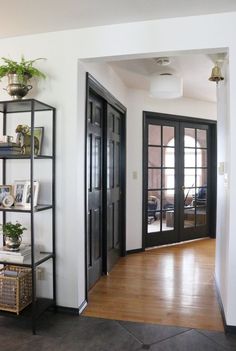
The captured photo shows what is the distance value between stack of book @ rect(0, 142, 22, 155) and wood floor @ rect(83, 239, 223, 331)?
5.01 feet

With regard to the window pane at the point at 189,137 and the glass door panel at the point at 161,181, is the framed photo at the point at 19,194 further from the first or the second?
the window pane at the point at 189,137

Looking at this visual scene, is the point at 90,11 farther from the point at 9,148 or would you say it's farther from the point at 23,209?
the point at 23,209

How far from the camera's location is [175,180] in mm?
5160

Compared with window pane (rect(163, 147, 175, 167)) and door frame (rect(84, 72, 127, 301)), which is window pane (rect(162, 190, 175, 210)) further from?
door frame (rect(84, 72, 127, 301))

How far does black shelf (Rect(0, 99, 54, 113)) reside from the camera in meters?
2.33

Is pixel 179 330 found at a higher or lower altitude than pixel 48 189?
lower

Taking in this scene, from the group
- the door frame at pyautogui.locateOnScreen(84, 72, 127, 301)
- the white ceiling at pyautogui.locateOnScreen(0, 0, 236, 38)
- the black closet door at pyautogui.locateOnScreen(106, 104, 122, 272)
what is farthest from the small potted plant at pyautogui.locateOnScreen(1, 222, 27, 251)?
the white ceiling at pyautogui.locateOnScreen(0, 0, 236, 38)

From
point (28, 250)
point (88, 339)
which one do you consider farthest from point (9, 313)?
point (88, 339)

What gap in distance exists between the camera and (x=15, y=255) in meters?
2.40

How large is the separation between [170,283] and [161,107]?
2.79 metres

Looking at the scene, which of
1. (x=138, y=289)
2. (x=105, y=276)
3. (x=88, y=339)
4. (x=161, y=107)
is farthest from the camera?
(x=161, y=107)

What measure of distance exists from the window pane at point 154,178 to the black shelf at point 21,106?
2.63 m

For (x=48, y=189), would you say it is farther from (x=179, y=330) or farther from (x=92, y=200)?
(x=179, y=330)

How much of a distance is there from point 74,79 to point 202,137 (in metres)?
3.54
